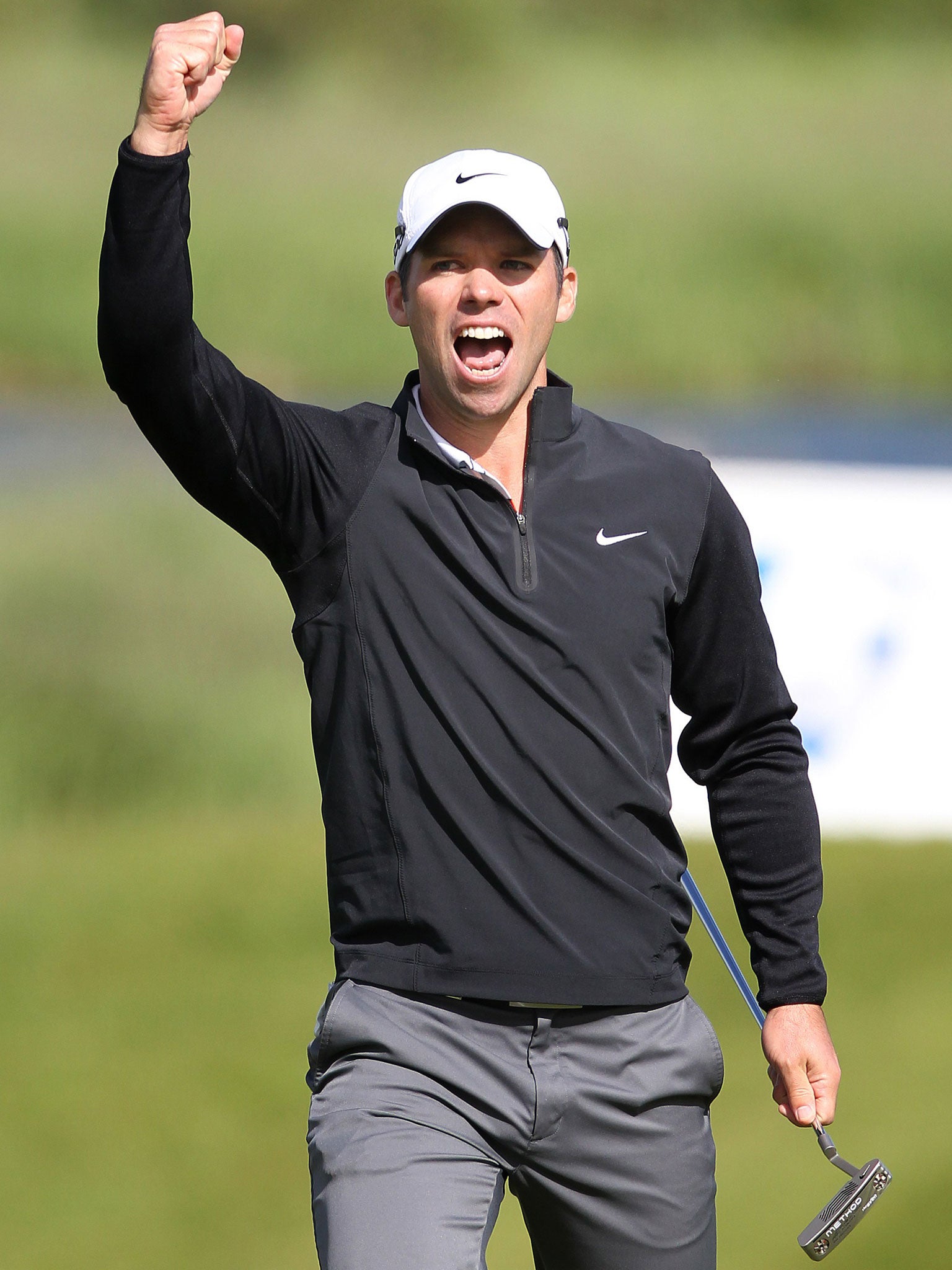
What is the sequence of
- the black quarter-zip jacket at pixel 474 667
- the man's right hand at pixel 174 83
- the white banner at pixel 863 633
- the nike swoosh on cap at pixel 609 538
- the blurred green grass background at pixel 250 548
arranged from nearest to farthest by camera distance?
the man's right hand at pixel 174 83
the black quarter-zip jacket at pixel 474 667
the nike swoosh on cap at pixel 609 538
the blurred green grass background at pixel 250 548
the white banner at pixel 863 633

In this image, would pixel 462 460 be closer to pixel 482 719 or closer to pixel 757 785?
pixel 482 719

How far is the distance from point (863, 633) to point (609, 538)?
328 centimetres

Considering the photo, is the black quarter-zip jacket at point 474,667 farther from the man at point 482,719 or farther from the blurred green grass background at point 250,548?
the blurred green grass background at point 250,548

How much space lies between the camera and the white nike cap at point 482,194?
1.83m

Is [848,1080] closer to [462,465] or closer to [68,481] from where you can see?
[462,465]

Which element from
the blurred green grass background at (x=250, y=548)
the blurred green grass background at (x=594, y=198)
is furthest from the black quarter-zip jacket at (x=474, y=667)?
the blurred green grass background at (x=594, y=198)

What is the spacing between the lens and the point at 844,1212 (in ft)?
5.94

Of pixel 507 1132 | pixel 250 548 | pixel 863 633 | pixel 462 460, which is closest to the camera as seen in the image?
pixel 507 1132

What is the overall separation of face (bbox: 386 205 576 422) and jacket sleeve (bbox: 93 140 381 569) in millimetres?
113

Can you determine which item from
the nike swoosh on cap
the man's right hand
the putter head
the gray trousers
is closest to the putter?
the putter head

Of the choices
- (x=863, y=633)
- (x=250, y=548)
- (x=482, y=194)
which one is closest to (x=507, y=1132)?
(x=482, y=194)

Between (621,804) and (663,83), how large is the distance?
25.1 feet

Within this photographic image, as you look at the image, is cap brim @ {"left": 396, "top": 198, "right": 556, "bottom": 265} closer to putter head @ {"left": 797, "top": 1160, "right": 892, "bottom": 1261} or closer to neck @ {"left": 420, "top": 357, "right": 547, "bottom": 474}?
neck @ {"left": 420, "top": 357, "right": 547, "bottom": 474}

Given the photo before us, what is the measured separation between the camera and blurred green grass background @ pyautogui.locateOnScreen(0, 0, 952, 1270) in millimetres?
3439
